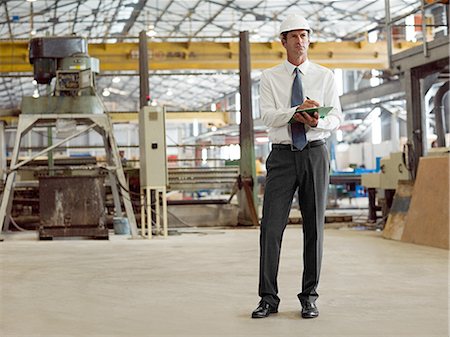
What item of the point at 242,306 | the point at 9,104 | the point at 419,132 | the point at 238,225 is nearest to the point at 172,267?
the point at 242,306

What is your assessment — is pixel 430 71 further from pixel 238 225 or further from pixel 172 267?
pixel 172 267

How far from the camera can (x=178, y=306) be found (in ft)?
13.0

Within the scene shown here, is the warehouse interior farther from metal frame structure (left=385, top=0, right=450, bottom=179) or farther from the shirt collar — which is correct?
the shirt collar

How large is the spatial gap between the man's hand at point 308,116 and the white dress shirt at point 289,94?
0.45 ft

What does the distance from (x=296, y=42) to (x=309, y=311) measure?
1349 mm

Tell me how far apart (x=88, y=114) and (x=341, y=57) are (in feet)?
31.1

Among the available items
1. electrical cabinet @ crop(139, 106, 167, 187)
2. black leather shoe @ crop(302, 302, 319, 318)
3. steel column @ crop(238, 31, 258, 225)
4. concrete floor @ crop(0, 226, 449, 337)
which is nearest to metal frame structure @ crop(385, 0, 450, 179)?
concrete floor @ crop(0, 226, 449, 337)

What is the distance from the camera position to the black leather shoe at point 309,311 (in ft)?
11.6

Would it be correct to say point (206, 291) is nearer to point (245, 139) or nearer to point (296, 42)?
point (296, 42)

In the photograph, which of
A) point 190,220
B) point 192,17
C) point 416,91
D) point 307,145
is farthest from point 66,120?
point 192,17

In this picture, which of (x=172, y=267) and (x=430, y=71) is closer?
(x=172, y=267)

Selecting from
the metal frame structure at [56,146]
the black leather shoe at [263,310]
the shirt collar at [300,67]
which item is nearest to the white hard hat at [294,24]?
the shirt collar at [300,67]

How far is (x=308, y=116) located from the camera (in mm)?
3455

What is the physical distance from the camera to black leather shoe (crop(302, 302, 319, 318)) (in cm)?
353
